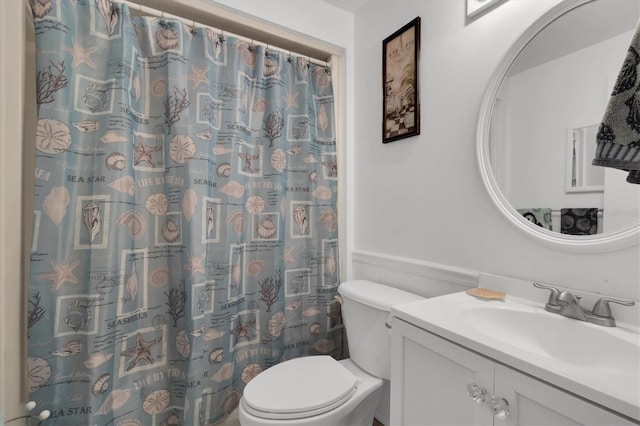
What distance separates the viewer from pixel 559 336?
0.83m

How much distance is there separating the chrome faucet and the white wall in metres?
0.07

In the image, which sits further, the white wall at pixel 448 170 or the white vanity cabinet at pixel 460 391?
the white wall at pixel 448 170

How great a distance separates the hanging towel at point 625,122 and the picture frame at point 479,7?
67 cm

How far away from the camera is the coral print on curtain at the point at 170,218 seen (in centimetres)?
113

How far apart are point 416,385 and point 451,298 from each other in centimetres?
32

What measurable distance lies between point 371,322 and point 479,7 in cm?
136

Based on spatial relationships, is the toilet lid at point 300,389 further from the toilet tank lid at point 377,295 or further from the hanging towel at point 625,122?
the hanging towel at point 625,122

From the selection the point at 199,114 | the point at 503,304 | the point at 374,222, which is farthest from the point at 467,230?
the point at 199,114

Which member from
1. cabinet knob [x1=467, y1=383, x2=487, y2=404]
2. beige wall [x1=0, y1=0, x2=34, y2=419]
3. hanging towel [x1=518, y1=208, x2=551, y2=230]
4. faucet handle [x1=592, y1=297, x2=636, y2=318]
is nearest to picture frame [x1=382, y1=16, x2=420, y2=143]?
hanging towel [x1=518, y1=208, x2=551, y2=230]

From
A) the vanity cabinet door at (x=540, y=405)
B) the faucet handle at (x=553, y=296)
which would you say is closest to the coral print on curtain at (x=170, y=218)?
the faucet handle at (x=553, y=296)

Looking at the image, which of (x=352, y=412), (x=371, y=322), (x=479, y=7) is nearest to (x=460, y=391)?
(x=371, y=322)

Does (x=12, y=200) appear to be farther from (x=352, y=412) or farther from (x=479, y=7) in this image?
(x=479, y=7)

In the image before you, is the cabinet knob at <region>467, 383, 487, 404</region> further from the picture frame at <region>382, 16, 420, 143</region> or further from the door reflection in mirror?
the picture frame at <region>382, 16, 420, 143</region>

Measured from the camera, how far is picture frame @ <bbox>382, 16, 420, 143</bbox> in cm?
140
